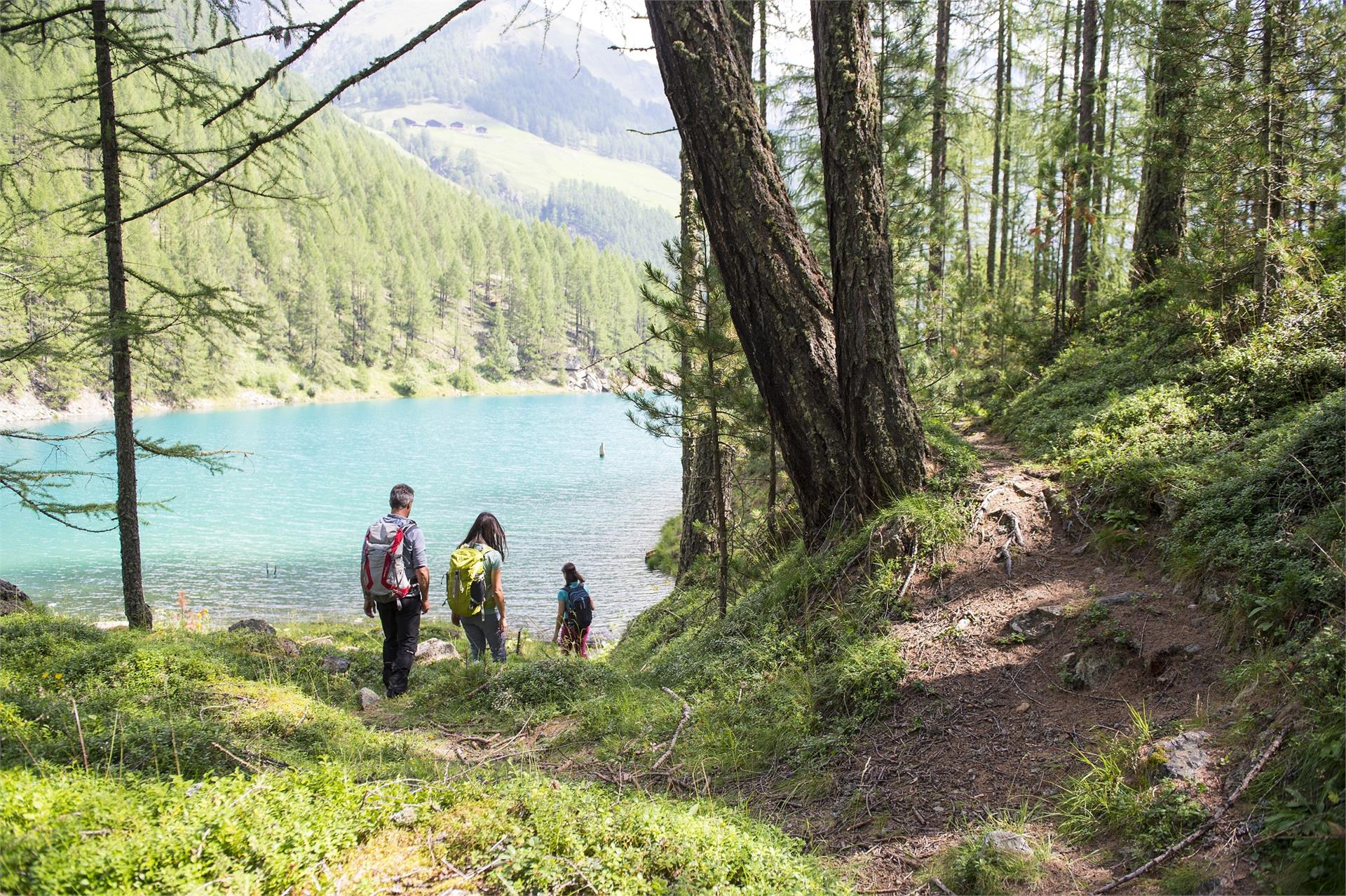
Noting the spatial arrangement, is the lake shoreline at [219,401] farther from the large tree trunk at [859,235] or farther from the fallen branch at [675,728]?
the large tree trunk at [859,235]

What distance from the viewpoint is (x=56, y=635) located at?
6.68 m

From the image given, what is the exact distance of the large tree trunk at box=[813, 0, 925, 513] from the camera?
4.95 metres

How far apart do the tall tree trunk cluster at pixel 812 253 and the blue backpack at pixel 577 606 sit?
16.5ft

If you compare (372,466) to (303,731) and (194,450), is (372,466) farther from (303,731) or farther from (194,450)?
(303,731)

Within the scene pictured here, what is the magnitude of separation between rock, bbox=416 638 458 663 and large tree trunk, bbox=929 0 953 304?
10.5 m

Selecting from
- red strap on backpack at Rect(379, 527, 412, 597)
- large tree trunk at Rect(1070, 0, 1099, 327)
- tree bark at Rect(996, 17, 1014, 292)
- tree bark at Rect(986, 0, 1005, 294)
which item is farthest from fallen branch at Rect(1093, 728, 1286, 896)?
tree bark at Rect(986, 0, 1005, 294)

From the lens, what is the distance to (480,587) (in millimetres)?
7328

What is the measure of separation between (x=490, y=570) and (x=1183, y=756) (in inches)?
235

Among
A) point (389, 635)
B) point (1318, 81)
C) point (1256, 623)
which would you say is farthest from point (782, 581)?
point (1318, 81)

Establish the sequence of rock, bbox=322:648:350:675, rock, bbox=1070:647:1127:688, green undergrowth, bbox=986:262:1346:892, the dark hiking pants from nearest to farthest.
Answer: green undergrowth, bbox=986:262:1346:892 → rock, bbox=1070:647:1127:688 → the dark hiking pants → rock, bbox=322:648:350:675

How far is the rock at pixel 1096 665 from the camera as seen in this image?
11.9 feet

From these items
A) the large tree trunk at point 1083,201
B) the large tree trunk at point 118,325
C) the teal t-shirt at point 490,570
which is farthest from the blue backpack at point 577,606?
the large tree trunk at point 1083,201

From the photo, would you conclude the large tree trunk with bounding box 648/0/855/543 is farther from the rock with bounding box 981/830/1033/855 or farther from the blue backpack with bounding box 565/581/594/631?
the blue backpack with bounding box 565/581/594/631

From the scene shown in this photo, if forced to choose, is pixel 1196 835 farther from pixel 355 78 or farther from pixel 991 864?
pixel 355 78
